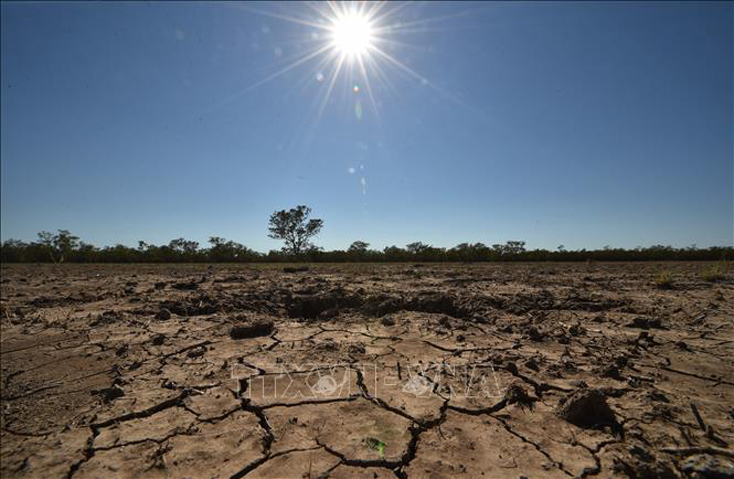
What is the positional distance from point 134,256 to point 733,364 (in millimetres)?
26924

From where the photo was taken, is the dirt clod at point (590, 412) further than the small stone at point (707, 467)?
Yes

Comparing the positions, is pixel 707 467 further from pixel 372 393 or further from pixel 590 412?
pixel 372 393

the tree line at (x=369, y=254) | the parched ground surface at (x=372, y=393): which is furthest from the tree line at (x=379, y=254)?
the parched ground surface at (x=372, y=393)

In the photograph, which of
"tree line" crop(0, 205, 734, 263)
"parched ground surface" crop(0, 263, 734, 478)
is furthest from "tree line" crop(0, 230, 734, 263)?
"parched ground surface" crop(0, 263, 734, 478)

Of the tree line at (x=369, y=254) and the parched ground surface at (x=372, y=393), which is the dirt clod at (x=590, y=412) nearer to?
the parched ground surface at (x=372, y=393)

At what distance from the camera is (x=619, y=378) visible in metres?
2.28

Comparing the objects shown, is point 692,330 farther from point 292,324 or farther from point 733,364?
point 292,324

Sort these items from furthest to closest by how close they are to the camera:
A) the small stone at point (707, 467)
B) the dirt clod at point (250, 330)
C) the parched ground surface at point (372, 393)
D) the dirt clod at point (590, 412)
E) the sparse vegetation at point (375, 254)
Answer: the sparse vegetation at point (375, 254)
the dirt clod at point (250, 330)
the dirt clod at point (590, 412)
the parched ground surface at point (372, 393)
the small stone at point (707, 467)

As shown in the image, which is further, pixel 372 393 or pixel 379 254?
pixel 379 254

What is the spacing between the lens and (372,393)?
2.17m

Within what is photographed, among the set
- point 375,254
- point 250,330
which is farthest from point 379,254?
point 250,330

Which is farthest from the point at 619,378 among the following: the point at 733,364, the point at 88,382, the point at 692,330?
the point at 88,382

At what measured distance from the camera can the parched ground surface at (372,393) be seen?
1531 mm

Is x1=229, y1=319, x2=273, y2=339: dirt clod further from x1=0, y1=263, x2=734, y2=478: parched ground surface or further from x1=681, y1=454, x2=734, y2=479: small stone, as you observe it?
x1=681, y1=454, x2=734, y2=479: small stone
